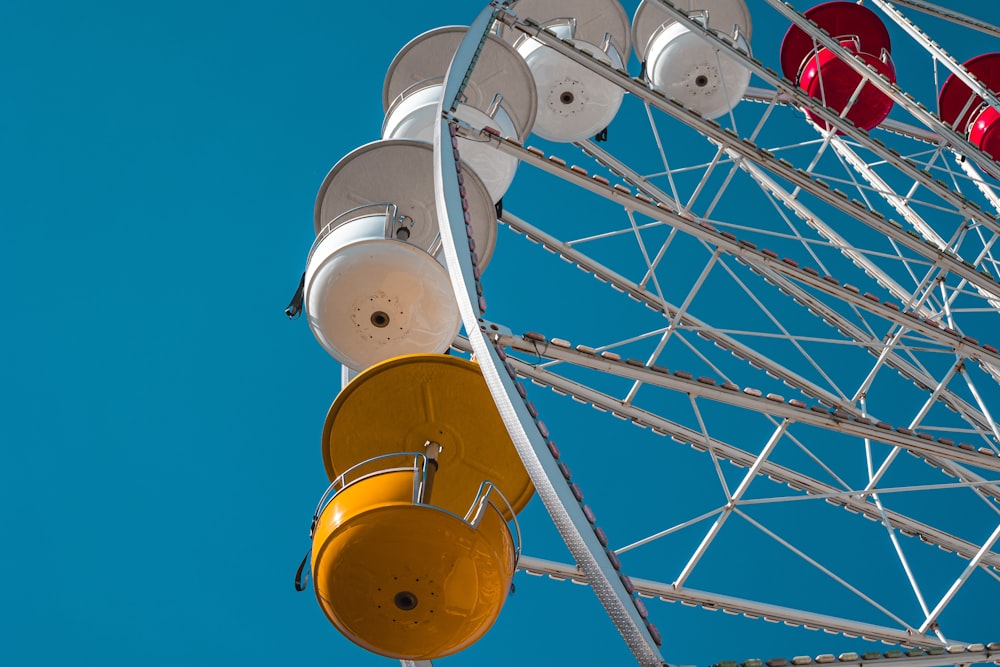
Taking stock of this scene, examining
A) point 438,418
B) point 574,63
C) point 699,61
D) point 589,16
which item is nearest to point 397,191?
point 438,418

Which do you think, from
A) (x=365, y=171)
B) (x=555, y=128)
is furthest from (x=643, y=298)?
(x=365, y=171)

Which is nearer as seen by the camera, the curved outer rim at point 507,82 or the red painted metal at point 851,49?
the curved outer rim at point 507,82

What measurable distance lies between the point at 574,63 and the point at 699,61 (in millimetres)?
2116

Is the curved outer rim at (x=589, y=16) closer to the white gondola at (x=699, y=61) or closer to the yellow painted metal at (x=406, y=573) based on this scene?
the white gondola at (x=699, y=61)

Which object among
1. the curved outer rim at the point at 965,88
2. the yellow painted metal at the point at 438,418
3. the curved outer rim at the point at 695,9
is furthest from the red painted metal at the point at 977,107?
the yellow painted metal at the point at 438,418

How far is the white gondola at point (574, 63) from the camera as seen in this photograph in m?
13.3

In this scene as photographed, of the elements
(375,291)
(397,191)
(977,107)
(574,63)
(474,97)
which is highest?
(977,107)

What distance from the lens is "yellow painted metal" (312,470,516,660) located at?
6.18m

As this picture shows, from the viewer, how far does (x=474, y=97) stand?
12.2 metres

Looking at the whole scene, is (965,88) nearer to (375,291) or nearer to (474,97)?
(474,97)

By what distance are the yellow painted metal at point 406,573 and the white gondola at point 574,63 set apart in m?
7.83

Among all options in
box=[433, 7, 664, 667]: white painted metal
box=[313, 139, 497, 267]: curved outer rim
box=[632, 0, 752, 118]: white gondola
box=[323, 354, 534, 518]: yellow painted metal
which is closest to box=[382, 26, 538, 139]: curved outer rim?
box=[313, 139, 497, 267]: curved outer rim

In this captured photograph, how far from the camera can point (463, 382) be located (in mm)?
7633

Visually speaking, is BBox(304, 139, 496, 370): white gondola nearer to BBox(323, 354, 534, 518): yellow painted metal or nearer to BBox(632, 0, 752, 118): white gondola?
BBox(323, 354, 534, 518): yellow painted metal
